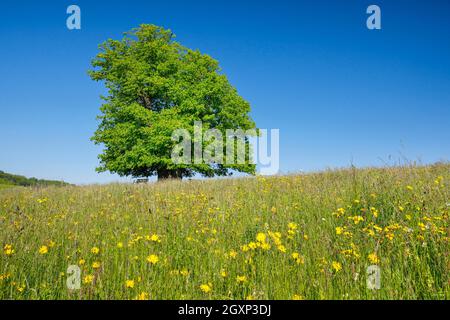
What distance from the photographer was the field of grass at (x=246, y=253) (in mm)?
2898

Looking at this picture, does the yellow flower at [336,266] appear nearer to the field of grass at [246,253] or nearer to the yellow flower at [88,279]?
the field of grass at [246,253]

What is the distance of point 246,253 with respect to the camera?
3.47 m

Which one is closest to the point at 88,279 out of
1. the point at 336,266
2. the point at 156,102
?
the point at 336,266

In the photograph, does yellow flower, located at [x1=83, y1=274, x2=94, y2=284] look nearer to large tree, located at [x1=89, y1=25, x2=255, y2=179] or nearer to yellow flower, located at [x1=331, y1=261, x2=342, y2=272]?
yellow flower, located at [x1=331, y1=261, x2=342, y2=272]

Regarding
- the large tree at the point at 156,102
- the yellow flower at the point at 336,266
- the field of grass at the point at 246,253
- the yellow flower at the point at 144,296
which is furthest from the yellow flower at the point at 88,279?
the large tree at the point at 156,102

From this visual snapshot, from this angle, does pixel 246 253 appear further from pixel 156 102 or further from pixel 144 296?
pixel 156 102

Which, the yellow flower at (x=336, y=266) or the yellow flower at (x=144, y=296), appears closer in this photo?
the yellow flower at (x=144, y=296)

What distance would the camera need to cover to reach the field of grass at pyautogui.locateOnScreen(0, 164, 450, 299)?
290cm

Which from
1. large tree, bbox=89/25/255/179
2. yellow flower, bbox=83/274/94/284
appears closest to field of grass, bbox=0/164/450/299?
yellow flower, bbox=83/274/94/284

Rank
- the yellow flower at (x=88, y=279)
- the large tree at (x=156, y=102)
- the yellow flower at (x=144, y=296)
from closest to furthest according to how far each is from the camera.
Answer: the yellow flower at (x=144, y=296), the yellow flower at (x=88, y=279), the large tree at (x=156, y=102)

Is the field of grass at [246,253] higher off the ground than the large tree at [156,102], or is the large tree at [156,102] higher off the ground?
the large tree at [156,102]

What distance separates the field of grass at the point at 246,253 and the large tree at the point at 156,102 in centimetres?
1375
